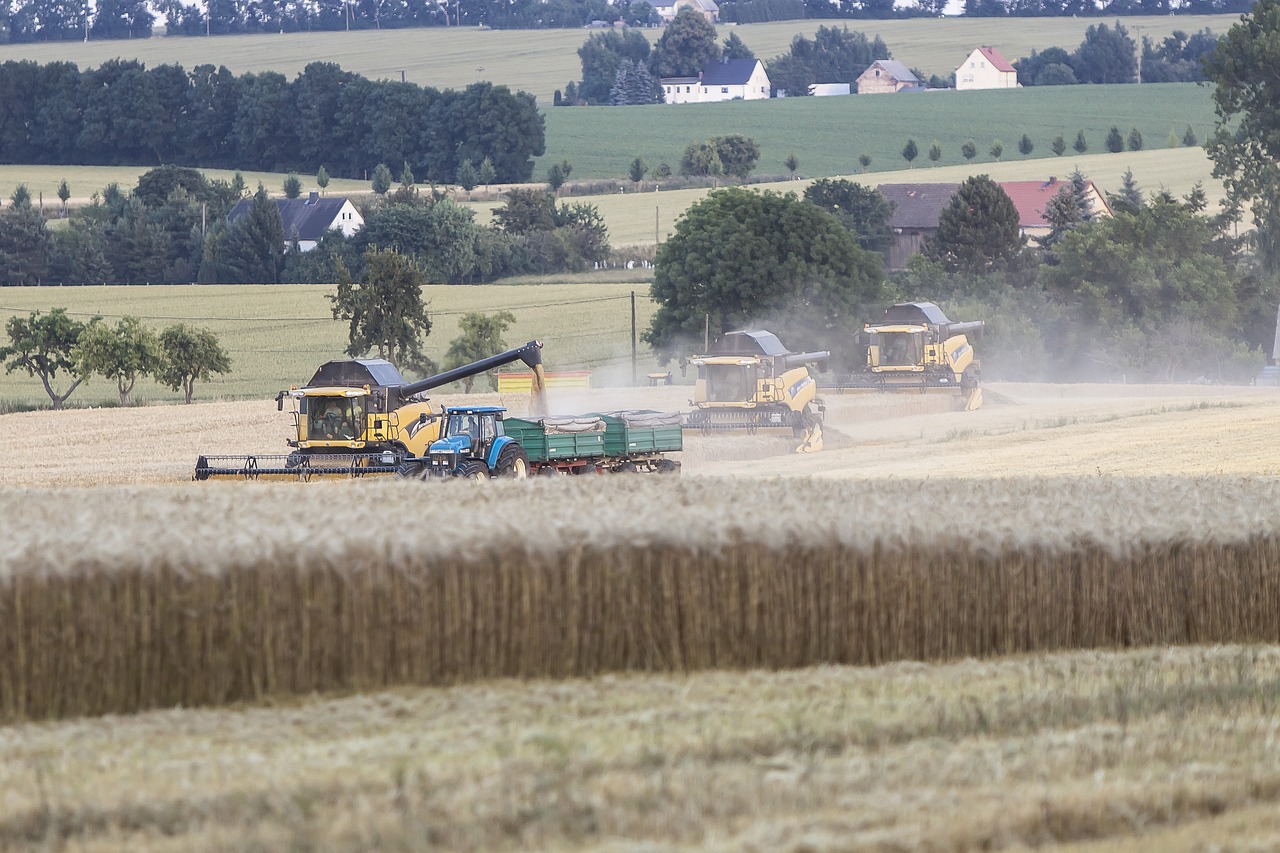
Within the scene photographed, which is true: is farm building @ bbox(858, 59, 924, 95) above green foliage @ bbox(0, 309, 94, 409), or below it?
above

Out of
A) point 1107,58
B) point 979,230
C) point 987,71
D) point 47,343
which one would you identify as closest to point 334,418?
point 47,343

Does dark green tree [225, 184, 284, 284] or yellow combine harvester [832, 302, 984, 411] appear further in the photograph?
dark green tree [225, 184, 284, 284]

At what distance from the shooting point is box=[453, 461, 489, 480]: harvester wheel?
84.3 feet

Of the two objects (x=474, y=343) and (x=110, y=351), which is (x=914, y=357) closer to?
(x=474, y=343)

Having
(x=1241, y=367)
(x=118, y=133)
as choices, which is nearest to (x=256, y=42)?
(x=118, y=133)

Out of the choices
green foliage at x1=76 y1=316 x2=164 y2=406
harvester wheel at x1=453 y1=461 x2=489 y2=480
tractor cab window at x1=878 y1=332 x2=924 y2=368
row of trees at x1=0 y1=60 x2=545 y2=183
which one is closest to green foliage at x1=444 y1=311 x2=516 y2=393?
green foliage at x1=76 y1=316 x2=164 y2=406

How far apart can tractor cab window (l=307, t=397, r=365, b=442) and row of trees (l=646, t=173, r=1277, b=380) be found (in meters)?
35.0

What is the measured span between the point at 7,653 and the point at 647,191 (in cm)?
11647

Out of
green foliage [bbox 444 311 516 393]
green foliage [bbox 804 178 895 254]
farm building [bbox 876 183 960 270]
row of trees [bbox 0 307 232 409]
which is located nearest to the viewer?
row of trees [bbox 0 307 232 409]

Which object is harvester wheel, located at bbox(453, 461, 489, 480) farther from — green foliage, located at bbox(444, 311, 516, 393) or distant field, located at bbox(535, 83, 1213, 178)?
distant field, located at bbox(535, 83, 1213, 178)

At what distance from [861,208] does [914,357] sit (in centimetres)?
5398

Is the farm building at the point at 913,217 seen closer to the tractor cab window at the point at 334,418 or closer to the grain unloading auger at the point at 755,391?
the grain unloading auger at the point at 755,391

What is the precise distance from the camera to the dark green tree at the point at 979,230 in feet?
288

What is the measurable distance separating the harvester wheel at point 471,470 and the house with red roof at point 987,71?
165 metres
